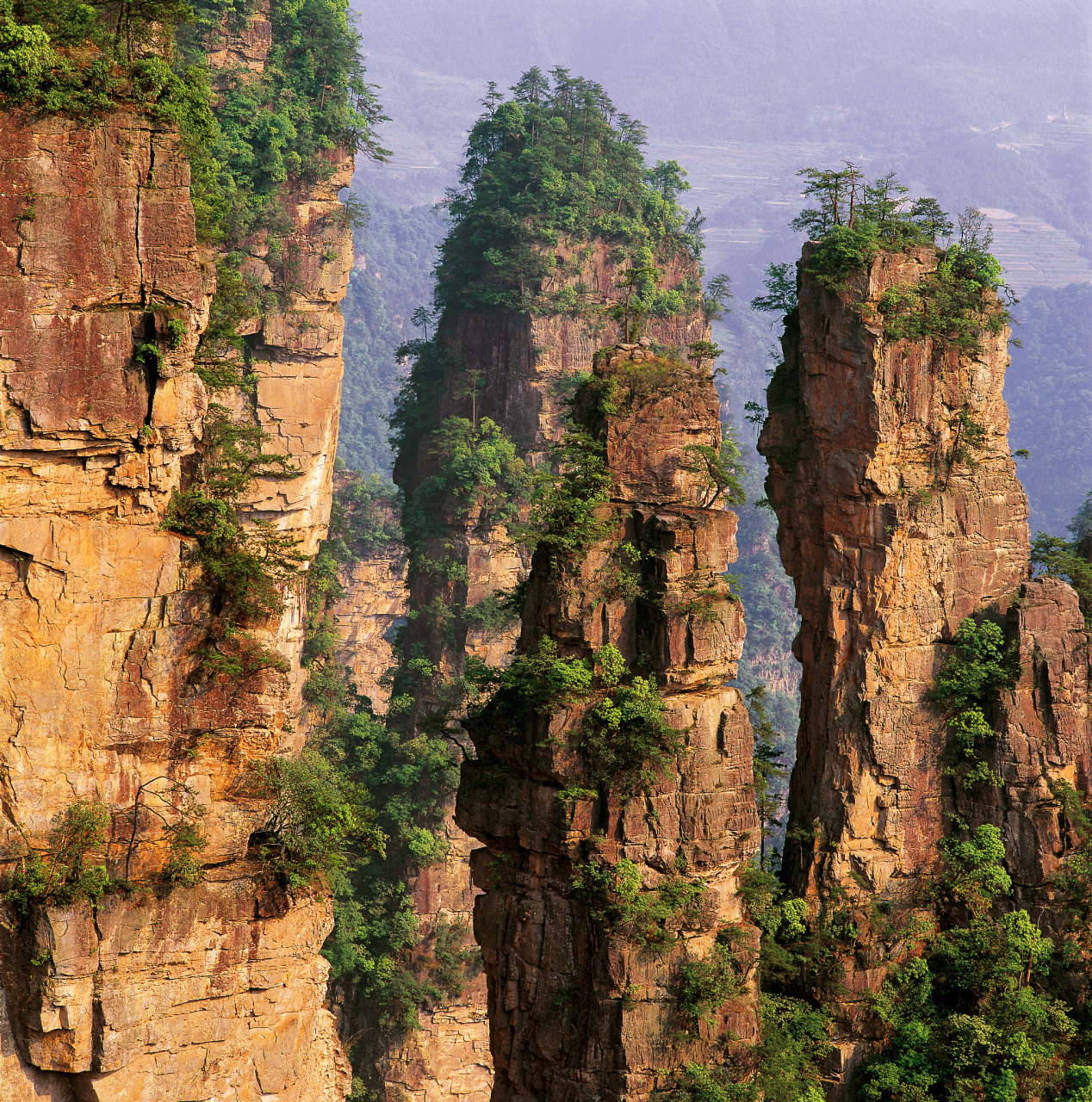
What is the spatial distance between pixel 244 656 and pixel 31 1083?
5.81 metres

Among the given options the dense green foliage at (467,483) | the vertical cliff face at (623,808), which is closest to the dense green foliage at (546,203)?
the dense green foliage at (467,483)

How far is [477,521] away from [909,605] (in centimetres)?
1902

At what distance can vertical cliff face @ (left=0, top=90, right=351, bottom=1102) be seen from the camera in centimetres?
1703

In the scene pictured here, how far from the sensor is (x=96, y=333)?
17.4m

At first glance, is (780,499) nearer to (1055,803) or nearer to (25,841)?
(1055,803)

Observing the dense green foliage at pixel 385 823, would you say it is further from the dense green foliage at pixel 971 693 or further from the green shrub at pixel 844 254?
the green shrub at pixel 844 254

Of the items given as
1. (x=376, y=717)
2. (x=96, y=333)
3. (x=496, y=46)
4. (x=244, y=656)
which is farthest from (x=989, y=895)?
(x=496, y=46)

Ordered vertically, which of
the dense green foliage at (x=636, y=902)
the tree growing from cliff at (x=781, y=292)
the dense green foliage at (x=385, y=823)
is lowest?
the dense green foliage at (x=385, y=823)

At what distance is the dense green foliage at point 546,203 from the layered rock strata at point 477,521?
2.49 feet

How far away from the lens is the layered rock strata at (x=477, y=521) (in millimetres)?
40781

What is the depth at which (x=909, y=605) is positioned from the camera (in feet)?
89.4

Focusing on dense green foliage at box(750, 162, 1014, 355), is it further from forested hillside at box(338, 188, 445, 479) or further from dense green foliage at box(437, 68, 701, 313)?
forested hillside at box(338, 188, 445, 479)

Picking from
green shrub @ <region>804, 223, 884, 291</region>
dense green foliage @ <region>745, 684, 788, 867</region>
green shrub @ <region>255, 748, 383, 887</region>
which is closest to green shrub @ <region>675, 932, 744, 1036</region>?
dense green foliage @ <region>745, 684, 788, 867</region>

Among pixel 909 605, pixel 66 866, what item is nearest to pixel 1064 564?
pixel 909 605
